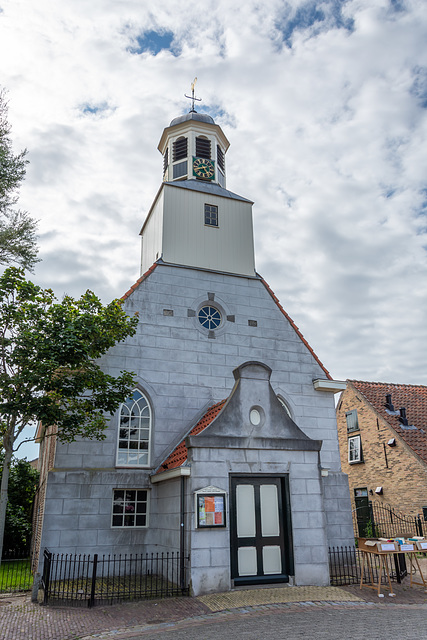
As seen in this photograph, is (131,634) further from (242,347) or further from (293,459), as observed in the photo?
(242,347)

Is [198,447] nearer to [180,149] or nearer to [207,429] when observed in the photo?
[207,429]

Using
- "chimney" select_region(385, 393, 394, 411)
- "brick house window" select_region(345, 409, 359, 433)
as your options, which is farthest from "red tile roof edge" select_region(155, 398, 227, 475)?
"brick house window" select_region(345, 409, 359, 433)

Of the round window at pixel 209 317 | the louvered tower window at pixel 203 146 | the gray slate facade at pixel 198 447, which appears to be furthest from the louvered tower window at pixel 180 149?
the round window at pixel 209 317

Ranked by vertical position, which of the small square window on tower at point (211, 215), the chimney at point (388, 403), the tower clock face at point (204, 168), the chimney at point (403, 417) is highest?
the tower clock face at point (204, 168)

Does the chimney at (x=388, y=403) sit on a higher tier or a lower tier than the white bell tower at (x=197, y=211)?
lower

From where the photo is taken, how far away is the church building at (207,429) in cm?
1239

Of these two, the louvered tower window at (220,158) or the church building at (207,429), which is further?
the louvered tower window at (220,158)

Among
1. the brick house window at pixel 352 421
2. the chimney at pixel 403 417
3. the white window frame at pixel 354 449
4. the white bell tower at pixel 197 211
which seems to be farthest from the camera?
the brick house window at pixel 352 421

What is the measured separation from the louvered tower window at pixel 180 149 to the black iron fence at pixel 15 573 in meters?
18.4

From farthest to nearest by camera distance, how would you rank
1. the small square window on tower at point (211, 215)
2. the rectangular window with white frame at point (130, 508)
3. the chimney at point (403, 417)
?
the chimney at point (403, 417) < the small square window on tower at point (211, 215) < the rectangular window with white frame at point (130, 508)

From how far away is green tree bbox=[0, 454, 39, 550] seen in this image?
2228 cm

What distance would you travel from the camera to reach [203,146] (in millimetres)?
23078

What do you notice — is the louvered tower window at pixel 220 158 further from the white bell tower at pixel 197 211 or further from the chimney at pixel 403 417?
the chimney at pixel 403 417

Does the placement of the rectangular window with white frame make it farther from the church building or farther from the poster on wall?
the poster on wall
